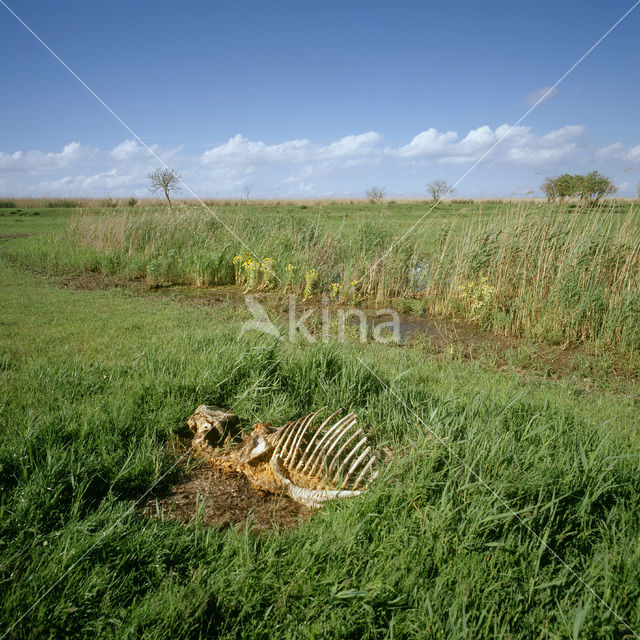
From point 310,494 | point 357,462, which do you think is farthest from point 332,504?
point 357,462

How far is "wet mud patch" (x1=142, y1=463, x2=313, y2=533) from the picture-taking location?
8.21 ft

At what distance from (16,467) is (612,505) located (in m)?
3.67

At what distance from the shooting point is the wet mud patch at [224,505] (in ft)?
8.21

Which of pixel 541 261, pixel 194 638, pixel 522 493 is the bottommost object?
pixel 194 638

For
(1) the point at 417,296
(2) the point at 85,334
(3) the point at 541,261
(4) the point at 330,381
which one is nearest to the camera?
(4) the point at 330,381

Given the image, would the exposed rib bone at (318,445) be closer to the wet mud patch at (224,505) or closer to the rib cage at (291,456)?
the rib cage at (291,456)

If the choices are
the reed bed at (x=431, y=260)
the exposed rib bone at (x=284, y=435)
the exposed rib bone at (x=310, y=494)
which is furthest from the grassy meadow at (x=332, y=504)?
the exposed rib bone at (x=284, y=435)

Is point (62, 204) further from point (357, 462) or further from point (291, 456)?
point (357, 462)

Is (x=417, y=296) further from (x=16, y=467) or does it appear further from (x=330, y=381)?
(x=16, y=467)

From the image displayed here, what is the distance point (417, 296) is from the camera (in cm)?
945

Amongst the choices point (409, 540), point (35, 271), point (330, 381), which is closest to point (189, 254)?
point (35, 271)

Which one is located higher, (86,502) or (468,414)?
Result: (468,414)

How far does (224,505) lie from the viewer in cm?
266

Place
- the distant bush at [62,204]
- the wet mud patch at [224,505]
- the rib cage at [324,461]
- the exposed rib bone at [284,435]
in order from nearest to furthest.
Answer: the wet mud patch at [224,505] → the rib cage at [324,461] → the exposed rib bone at [284,435] → the distant bush at [62,204]
